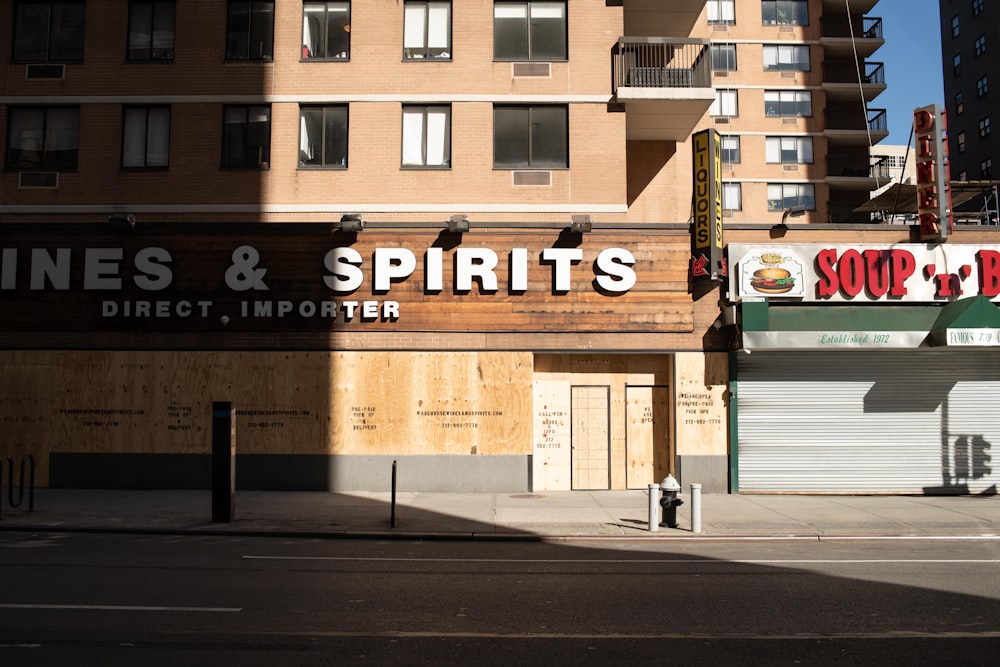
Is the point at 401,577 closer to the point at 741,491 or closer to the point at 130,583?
the point at 130,583

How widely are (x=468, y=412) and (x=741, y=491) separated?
7.01 m

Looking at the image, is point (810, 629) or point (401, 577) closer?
point (810, 629)

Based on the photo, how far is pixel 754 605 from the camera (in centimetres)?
884

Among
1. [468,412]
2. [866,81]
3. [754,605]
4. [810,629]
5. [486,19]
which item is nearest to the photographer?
[810,629]

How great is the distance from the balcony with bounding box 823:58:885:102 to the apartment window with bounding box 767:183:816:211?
239 inches

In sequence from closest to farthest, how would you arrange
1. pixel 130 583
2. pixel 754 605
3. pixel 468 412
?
pixel 754 605, pixel 130 583, pixel 468 412

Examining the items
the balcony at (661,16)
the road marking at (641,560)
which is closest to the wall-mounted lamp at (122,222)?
the road marking at (641,560)

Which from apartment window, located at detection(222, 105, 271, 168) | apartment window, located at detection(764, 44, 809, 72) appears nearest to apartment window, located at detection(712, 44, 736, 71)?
apartment window, located at detection(764, 44, 809, 72)

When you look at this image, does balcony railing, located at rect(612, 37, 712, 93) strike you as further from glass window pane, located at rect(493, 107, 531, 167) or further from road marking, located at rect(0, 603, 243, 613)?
road marking, located at rect(0, 603, 243, 613)

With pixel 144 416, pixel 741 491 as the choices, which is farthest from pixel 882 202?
pixel 144 416

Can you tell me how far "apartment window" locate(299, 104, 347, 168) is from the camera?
810 inches

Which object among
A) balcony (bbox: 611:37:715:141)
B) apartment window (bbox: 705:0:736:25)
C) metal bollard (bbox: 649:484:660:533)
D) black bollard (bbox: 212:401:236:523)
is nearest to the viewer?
metal bollard (bbox: 649:484:660:533)

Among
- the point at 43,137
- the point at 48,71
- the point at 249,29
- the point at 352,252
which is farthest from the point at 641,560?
the point at 48,71

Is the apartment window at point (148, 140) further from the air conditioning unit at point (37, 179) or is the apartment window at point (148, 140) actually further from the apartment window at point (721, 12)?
the apartment window at point (721, 12)
